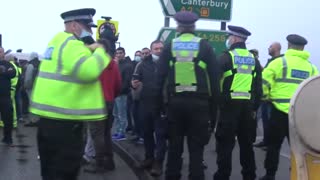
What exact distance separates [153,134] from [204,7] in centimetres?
217

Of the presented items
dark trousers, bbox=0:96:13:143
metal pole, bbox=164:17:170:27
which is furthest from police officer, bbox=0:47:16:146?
metal pole, bbox=164:17:170:27

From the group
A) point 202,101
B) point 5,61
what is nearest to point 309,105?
Answer: point 202,101

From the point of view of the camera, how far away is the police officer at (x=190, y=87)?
6.30 m

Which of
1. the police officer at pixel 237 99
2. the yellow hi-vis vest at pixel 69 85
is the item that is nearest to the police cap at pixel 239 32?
the police officer at pixel 237 99

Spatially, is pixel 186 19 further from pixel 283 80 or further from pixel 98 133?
pixel 98 133

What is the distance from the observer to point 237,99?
7.05 meters

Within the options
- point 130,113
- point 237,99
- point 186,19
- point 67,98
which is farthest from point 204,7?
point 67,98

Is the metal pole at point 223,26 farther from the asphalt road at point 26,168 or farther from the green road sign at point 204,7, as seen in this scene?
the asphalt road at point 26,168

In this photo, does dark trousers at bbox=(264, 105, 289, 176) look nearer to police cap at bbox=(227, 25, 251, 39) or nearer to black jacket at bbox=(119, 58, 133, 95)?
police cap at bbox=(227, 25, 251, 39)

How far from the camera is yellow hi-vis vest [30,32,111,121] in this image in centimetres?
464

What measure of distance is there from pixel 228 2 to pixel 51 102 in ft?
16.4

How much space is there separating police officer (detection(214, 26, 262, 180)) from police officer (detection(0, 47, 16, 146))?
18.0ft

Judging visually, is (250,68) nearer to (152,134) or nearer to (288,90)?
(288,90)

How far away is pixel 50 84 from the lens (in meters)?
4.77
